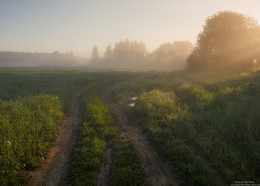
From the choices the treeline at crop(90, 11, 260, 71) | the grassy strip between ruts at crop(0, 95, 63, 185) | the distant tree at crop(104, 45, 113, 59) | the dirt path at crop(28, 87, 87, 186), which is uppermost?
the distant tree at crop(104, 45, 113, 59)

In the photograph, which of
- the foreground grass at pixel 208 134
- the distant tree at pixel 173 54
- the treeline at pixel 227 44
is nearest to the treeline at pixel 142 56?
the distant tree at pixel 173 54

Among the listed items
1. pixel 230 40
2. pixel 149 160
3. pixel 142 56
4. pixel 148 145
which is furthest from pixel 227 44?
pixel 142 56

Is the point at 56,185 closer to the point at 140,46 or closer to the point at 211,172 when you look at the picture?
the point at 211,172

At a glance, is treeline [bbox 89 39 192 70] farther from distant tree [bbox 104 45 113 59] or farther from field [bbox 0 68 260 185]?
field [bbox 0 68 260 185]

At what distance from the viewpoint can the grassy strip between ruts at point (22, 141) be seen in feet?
19.7

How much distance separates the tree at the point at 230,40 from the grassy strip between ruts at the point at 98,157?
31.0 m

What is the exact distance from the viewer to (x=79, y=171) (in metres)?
6.18

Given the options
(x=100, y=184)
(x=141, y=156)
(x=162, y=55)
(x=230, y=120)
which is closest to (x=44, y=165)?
(x=100, y=184)

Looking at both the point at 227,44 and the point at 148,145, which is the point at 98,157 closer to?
the point at 148,145

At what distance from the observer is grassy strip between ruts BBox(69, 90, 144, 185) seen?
5719mm

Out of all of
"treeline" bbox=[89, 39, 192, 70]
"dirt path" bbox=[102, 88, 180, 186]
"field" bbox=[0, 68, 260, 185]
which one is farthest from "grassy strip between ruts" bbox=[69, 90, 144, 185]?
"treeline" bbox=[89, 39, 192, 70]

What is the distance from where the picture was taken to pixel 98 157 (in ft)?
23.1

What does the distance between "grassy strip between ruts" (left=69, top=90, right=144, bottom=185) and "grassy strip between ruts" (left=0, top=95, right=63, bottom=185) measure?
149cm

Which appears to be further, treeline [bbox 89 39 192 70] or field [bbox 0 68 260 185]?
treeline [bbox 89 39 192 70]
